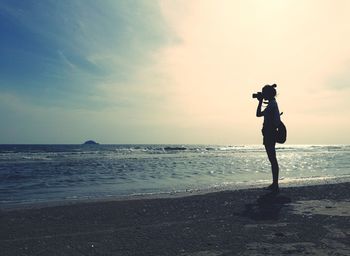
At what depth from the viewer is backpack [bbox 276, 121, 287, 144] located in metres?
8.73

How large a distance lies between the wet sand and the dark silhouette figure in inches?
53.3

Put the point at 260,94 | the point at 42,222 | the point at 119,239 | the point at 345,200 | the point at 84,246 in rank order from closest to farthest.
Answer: the point at 84,246 → the point at 119,239 → the point at 42,222 → the point at 345,200 → the point at 260,94

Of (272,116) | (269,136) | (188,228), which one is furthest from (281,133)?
(188,228)

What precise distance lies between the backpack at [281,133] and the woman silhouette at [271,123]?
A: 8cm

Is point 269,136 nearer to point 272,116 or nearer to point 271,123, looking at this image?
point 271,123

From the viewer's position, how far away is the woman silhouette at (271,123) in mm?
8844

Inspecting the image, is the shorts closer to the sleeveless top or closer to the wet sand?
the sleeveless top

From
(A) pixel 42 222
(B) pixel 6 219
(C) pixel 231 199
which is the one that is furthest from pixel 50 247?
(C) pixel 231 199

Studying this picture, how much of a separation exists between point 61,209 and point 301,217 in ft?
15.6

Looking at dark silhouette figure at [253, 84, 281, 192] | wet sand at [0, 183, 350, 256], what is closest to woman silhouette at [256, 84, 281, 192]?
dark silhouette figure at [253, 84, 281, 192]

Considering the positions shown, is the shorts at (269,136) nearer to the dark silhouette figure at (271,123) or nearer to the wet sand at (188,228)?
the dark silhouette figure at (271,123)

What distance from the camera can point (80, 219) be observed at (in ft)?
20.0

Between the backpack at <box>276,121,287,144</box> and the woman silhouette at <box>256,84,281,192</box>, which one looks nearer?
the backpack at <box>276,121,287,144</box>

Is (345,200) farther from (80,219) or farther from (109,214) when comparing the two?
(80,219)
